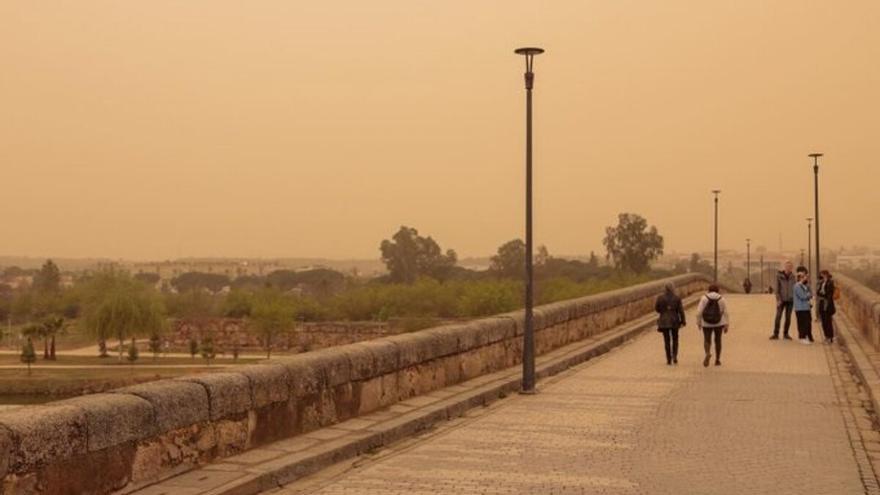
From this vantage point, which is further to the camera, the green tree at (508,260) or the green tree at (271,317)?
the green tree at (508,260)

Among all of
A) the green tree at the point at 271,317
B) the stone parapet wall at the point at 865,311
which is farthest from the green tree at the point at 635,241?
the stone parapet wall at the point at 865,311

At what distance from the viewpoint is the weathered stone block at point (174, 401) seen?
693cm

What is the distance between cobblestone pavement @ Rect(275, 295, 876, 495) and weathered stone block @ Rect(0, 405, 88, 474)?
1.79m

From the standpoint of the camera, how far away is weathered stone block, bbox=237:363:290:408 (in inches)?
320

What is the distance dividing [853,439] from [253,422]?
606 centimetres

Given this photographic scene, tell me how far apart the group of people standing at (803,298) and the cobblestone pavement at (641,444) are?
474 cm

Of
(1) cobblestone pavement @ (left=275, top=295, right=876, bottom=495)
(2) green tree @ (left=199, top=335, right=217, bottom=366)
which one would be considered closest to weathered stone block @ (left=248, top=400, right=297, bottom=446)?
(1) cobblestone pavement @ (left=275, top=295, right=876, bottom=495)

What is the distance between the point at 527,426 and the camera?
10.5m

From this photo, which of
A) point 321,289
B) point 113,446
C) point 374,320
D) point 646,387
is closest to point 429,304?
point 374,320

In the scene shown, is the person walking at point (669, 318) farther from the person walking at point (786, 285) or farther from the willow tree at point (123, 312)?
the willow tree at point (123, 312)

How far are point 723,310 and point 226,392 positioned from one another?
36.9 ft

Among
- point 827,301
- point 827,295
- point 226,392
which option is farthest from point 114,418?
point 827,301

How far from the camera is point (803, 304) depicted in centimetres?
2022

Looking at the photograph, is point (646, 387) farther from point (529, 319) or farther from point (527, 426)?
point (527, 426)
